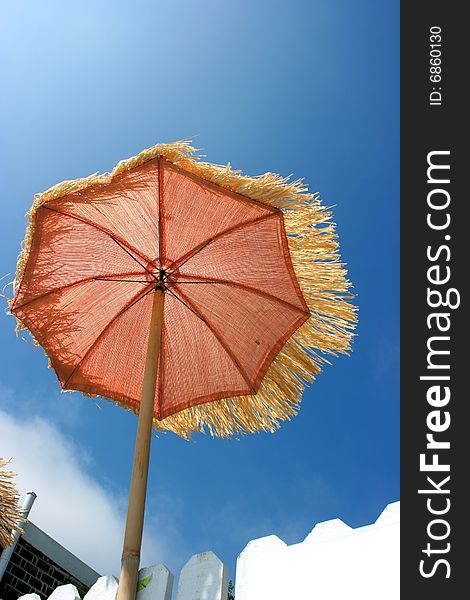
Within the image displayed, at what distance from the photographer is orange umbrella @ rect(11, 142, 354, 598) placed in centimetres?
298

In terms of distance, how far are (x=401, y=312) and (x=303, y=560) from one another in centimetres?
140

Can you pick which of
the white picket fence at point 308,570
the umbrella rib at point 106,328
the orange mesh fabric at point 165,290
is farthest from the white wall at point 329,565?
the umbrella rib at point 106,328

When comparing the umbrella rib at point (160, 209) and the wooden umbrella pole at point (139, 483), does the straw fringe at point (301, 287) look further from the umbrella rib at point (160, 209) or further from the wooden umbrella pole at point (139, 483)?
the wooden umbrella pole at point (139, 483)

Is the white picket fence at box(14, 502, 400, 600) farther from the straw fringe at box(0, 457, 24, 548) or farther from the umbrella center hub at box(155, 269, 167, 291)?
the umbrella center hub at box(155, 269, 167, 291)

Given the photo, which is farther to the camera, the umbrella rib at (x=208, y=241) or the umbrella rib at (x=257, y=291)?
the umbrella rib at (x=257, y=291)

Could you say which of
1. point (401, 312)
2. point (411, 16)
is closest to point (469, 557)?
point (401, 312)

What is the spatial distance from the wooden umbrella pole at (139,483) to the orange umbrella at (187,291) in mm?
14

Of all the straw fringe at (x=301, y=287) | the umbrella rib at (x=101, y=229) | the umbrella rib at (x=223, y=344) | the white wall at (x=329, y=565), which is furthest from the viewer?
the umbrella rib at (x=223, y=344)

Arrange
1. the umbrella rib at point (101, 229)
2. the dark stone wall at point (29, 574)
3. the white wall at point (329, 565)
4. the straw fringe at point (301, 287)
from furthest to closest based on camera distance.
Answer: the dark stone wall at point (29, 574) → the umbrella rib at point (101, 229) → the straw fringe at point (301, 287) → the white wall at point (329, 565)

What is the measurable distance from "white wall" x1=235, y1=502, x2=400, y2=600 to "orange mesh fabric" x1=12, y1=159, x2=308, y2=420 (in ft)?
3.14

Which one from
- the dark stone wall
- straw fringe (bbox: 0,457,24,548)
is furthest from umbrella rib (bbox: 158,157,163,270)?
the dark stone wall

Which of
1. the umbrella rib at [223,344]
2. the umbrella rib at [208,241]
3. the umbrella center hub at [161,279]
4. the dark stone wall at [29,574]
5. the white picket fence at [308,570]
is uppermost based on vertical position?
the umbrella rib at [208,241]

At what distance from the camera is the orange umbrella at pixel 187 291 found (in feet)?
9.78

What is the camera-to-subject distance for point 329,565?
2611 millimetres
